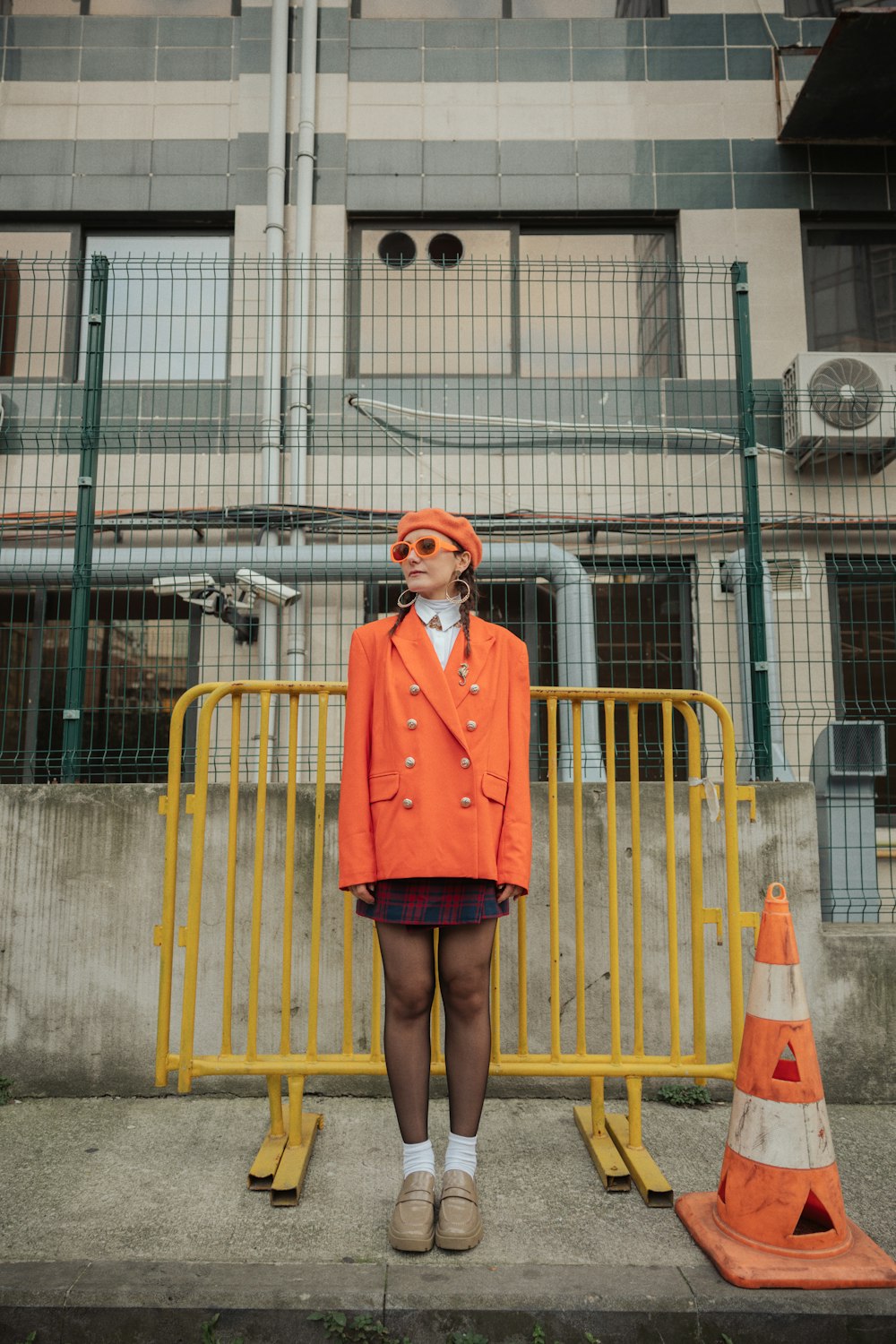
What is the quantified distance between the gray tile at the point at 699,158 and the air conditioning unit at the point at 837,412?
6.86 feet

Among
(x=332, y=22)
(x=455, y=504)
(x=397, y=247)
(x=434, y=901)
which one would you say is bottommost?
(x=434, y=901)

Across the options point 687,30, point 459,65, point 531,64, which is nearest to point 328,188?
point 459,65

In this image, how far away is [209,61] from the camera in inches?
324

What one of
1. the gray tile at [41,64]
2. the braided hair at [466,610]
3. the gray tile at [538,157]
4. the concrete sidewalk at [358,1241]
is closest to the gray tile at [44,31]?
the gray tile at [41,64]

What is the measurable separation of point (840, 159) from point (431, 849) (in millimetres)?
8071

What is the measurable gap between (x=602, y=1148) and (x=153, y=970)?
2.12 metres

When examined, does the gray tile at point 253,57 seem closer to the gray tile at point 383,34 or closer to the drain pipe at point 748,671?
the gray tile at point 383,34

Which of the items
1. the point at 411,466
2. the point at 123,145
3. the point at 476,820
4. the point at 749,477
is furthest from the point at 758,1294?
the point at 123,145

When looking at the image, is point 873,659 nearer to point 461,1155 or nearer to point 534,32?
point 461,1155

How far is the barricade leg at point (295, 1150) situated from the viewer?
3105 mm

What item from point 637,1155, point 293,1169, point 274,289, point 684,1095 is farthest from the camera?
point 274,289

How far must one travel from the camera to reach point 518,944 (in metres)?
3.74

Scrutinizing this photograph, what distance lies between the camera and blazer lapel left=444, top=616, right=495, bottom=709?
2.98m

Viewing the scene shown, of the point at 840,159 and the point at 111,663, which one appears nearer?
the point at 111,663
